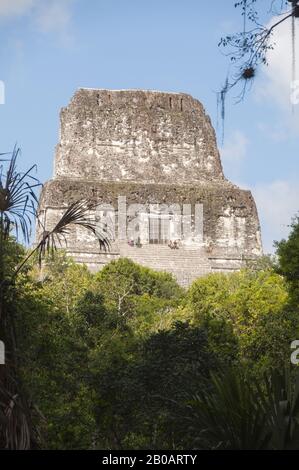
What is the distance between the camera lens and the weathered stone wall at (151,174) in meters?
42.8

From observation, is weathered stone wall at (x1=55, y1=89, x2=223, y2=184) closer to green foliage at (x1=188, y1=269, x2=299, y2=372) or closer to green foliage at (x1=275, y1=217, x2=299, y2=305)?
green foliage at (x1=188, y1=269, x2=299, y2=372)

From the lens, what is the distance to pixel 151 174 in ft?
156

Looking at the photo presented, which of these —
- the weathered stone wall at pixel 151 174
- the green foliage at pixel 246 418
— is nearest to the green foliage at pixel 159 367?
the green foliage at pixel 246 418

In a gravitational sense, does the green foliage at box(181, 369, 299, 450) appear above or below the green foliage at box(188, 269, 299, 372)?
below

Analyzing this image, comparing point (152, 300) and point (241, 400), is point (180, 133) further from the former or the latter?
point (241, 400)

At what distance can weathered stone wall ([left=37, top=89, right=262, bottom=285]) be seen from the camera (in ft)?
140

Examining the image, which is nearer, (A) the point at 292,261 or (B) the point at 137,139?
(A) the point at 292,261

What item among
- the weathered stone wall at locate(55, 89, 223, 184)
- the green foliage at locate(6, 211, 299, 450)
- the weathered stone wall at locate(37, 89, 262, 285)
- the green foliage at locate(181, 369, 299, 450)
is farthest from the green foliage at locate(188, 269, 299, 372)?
the weathered stone wall at locate(55, 89, 223, 184)

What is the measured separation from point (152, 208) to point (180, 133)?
19.8ft

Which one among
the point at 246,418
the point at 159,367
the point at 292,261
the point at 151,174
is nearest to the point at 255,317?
the point at 292,261

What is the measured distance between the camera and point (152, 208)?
147 feet

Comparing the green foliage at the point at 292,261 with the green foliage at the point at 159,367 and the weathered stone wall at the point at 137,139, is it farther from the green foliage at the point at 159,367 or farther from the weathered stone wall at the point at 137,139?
the weathered stone wall at the point at 137,139

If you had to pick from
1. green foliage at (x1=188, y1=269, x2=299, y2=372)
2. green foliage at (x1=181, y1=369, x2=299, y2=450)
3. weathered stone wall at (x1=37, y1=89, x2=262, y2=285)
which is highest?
weathered stone wall at (x1=37, y1=89, x2=262, y2=285)

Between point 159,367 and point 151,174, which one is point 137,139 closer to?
point 151,174
